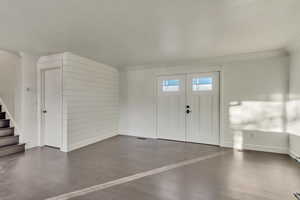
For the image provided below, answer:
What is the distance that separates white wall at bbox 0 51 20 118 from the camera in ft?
15.0

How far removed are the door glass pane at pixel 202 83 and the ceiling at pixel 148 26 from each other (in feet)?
3.02

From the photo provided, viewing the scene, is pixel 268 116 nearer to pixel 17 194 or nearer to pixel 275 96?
pixel 275 96

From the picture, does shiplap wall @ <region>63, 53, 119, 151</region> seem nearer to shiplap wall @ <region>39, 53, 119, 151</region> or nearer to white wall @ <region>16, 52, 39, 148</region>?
shiplap wall @ <region>39, 53, 119, 151</region>

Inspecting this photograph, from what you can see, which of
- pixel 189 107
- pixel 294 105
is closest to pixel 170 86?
pixel 189 107

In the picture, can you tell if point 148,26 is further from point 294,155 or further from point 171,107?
point 294,155

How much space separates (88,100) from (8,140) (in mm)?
1991

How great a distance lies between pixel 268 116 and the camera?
4.16 m

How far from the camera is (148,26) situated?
278 cm

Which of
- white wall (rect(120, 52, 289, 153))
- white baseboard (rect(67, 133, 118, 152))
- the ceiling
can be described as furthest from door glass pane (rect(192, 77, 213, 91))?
white baseboard (rect(67, 133, 118, 152))

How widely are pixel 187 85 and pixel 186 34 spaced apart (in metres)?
2.24

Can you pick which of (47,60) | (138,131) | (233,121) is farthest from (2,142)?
(233,121)

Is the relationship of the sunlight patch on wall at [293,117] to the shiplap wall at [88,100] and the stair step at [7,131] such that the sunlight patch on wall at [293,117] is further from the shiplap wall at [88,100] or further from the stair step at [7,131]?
the stair step at [7,131]

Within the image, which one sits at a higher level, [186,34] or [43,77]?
[186,34]

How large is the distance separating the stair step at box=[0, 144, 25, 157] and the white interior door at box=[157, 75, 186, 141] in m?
3.67
